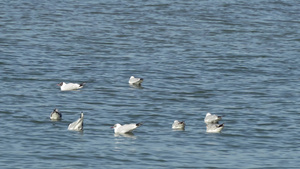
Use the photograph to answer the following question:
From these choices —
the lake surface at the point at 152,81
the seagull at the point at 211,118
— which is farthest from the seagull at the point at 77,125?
the seagull at the point at 211,118

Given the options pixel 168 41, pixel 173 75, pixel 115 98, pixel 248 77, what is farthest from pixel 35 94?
pixel 168 41

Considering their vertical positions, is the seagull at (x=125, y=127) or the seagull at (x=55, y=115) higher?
the seagull at (x=55, y=115)

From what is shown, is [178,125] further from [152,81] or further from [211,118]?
[152,81]

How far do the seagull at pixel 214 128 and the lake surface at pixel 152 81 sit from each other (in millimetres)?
239

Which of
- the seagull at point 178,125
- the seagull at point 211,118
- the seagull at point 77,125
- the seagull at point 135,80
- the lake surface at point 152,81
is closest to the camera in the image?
the lake surface at point 152,81

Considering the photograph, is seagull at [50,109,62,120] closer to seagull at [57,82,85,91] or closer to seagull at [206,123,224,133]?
seagull at [206,123,224,133]

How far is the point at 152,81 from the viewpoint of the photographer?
35.4 metres

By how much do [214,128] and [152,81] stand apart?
9.63m

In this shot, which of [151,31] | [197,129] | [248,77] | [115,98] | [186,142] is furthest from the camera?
[151,31]

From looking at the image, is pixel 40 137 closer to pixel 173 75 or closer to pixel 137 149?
pixel 137 149

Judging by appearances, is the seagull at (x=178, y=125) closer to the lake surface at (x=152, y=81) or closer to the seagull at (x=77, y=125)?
the lake surface at (x=152, y=81)

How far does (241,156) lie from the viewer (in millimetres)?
23328

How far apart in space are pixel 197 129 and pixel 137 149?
3.55 meters

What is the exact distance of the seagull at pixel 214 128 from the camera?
26047 mm
